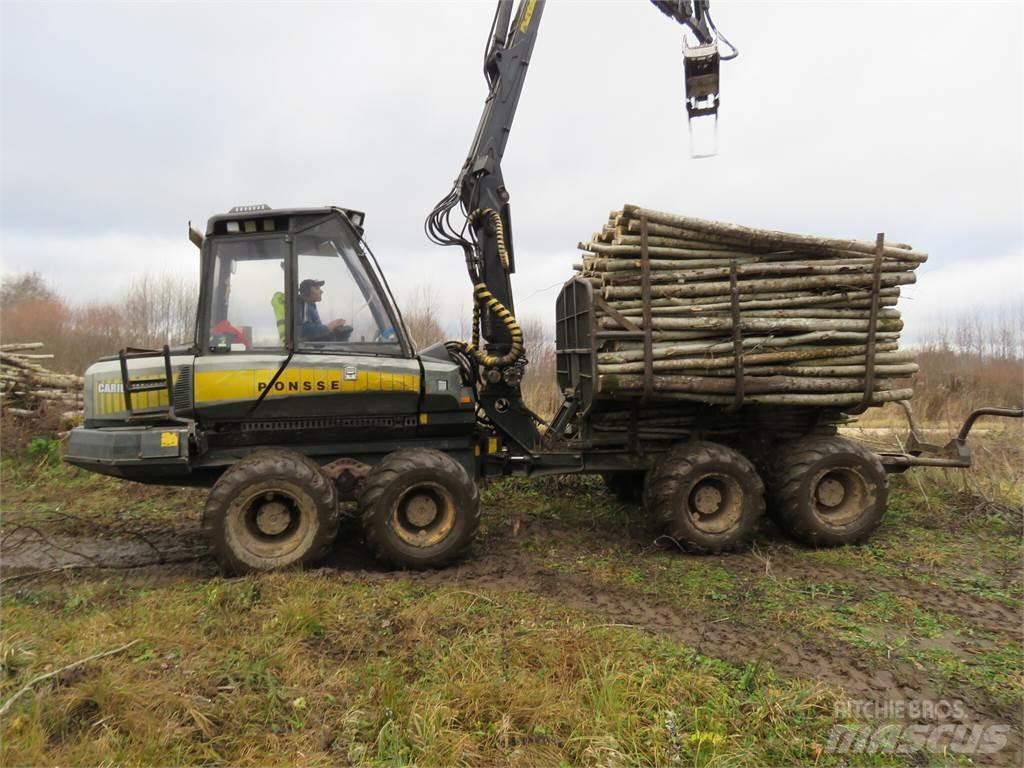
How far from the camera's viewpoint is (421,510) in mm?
5645

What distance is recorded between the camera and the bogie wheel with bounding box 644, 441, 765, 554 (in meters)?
5.98

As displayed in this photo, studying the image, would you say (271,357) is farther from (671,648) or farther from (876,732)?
(876,732)

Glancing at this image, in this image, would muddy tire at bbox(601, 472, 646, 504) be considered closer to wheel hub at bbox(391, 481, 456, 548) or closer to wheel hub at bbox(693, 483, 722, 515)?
wheel hub at bbox(693, 483, 722, 515)

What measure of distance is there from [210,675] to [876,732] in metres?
3.25

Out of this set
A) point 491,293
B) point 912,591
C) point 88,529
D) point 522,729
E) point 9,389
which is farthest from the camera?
point 9,389

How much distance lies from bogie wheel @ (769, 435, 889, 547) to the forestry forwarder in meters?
0.02

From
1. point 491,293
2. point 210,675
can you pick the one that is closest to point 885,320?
point 491,293

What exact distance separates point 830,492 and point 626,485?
7.12ft

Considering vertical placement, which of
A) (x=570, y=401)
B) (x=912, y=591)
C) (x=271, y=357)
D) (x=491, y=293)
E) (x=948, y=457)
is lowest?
(x=912, y=591)

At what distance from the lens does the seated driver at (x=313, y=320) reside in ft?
18.4

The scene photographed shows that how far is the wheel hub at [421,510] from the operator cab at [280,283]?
1.34m

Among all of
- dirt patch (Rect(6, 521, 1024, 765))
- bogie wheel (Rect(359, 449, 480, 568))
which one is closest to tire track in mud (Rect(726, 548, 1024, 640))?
dirt patch (Rect(6, 521, 1024, 765))

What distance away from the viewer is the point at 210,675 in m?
3.38

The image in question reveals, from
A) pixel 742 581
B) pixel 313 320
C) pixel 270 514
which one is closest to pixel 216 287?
pixel 313 320
